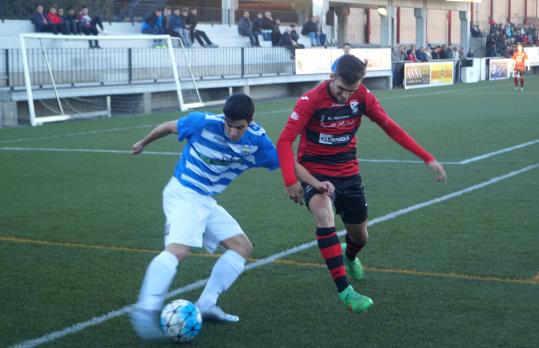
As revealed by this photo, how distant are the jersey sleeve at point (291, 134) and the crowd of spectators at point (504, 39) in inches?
1914

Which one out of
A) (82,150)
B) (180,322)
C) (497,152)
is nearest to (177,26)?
(82,150)

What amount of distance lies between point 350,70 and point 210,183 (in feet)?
3.81

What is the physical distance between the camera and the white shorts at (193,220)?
5.36 m

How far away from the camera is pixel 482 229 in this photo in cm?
873

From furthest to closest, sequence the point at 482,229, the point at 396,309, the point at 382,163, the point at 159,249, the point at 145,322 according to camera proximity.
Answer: the point at 382,163
the point at 482,229
the point at 159,249
the point at 396,309
the point at 145,322

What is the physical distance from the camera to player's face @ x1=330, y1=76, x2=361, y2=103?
5938mm

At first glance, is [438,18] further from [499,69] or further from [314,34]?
[314,34]

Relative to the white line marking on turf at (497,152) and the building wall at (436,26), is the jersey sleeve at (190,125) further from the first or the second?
the building wall at (436,26)

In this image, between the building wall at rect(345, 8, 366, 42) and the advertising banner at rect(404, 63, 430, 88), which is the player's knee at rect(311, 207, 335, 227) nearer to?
the advertising banner at rect(404, 63, 430, 88)

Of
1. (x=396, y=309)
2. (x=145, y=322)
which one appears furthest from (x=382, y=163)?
(x=145, y=322)

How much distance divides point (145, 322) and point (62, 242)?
11.7ft

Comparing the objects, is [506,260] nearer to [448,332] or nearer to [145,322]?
[448,332]

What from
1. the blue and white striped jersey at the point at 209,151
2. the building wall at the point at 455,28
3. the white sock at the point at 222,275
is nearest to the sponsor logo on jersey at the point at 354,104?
the blue and white striped jersey at the point at 209,151

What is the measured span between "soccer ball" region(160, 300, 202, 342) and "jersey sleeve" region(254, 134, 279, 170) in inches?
40.9
